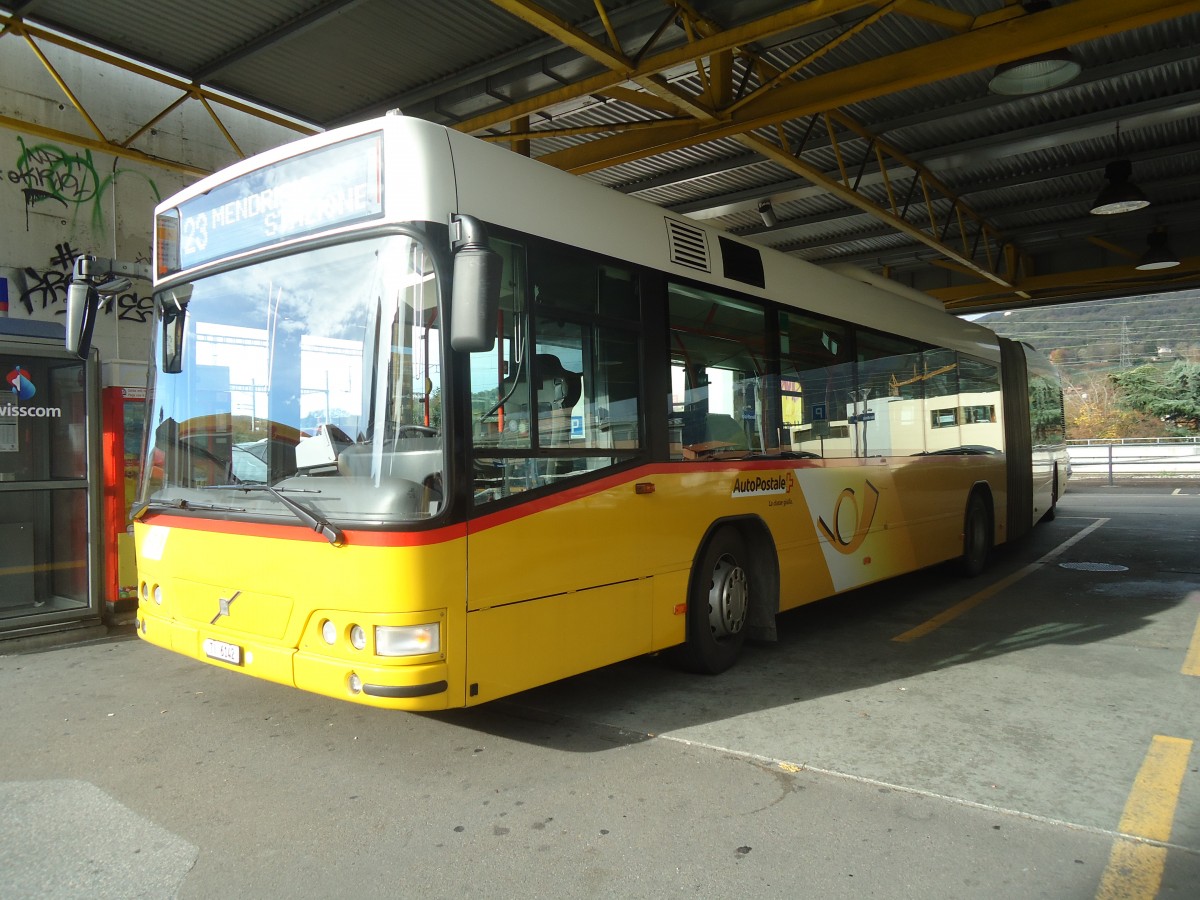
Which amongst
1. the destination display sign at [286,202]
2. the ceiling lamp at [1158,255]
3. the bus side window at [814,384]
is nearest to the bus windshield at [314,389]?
the destination display sign at [286,202]

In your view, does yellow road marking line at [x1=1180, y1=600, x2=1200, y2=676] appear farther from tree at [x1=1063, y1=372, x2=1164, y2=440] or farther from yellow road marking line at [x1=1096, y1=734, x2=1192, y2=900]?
tree at [x1=1063, y1=372, x2=1164, y2=440]

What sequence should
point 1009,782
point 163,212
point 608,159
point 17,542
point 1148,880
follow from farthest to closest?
1. point 608,159
2. point 17,542
3. point 163,212
4. point 1009,782
5. point 1148,880

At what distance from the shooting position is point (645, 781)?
4.21 m

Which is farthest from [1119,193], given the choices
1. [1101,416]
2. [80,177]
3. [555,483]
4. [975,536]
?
[1101,416]

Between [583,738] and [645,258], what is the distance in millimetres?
2869

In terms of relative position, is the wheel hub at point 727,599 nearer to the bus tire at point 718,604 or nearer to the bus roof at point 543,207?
the bus tire at point 718,604

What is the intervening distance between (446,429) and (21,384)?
5758 mm

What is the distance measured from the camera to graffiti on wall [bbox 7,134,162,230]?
26.6 feet

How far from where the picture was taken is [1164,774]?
4203 millimetres

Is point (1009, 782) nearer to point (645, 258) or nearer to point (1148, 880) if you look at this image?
point (1148, 880)

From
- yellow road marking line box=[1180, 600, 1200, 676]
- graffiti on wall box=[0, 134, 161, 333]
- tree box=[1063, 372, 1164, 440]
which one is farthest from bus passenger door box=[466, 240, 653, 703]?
tree box=[1063, 372, 1164, 440]

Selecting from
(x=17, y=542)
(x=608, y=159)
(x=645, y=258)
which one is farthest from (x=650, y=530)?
(x=17, y=542)

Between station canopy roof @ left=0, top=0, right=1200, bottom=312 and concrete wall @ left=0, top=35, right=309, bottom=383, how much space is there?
0.21 m

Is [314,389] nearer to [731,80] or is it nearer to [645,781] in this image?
[645,781]
